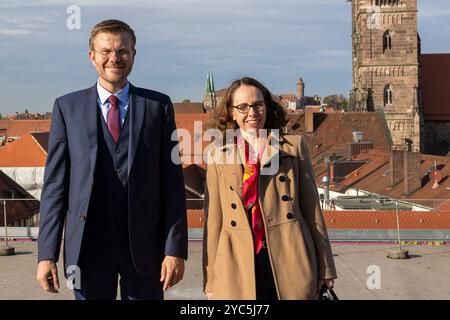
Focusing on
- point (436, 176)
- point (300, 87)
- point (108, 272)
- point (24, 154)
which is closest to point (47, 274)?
point (108, 272)

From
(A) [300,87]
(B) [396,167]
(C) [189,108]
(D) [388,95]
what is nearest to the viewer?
(B) [396,167]

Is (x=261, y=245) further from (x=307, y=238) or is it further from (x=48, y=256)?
(x=48, y=256)

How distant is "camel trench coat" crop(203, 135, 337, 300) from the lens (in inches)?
152

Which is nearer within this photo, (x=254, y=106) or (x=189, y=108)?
(x=254, y=106)

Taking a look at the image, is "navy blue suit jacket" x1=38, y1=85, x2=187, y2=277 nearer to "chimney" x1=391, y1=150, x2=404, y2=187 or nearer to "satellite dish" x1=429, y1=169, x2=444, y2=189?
"satellite dish" x1=429, y1=169, x2=444, y2=189

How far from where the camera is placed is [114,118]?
3.96 metres

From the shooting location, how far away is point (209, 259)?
3986 millimetres

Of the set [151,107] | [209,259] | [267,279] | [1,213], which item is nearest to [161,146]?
[151,107]

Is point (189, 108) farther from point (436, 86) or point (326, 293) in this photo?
point (326, 293)

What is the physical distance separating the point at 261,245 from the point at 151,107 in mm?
971

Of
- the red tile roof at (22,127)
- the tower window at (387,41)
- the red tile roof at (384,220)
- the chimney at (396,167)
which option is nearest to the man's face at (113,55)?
the red tile roof at (384,220)

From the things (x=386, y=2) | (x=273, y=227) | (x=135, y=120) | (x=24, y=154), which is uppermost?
(x=386, y=2)

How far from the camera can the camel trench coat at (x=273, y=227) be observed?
3.86 meters

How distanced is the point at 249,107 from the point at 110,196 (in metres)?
0.91
